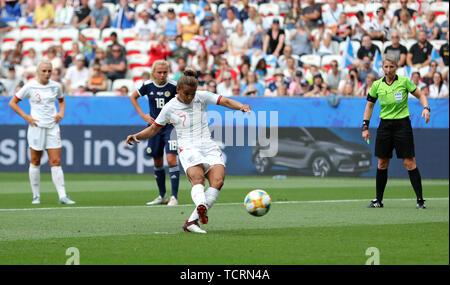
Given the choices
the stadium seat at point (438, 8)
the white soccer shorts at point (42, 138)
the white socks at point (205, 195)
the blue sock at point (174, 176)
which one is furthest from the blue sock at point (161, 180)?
the stadium seat at point (438, 8)

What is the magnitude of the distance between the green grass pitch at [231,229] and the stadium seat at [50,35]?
12.2 meters

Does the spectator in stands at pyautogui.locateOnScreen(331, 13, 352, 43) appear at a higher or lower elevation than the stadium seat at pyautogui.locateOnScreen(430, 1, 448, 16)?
lower

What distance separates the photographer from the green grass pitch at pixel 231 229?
8.52 meters

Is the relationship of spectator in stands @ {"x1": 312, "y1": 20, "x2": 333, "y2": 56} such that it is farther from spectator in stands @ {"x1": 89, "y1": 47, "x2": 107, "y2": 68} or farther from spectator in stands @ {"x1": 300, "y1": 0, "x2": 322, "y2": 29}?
spectator in stands @ {"x1": 89, "y1": 47, "x2": 107, "y2": 68}

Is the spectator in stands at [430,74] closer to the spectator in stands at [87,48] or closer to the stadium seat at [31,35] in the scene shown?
the spectator in stands at [87,48]

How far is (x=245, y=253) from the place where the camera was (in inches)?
344

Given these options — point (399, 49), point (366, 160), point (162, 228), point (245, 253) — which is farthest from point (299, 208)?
point (399, 49)

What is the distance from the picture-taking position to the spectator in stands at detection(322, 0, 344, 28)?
25.8 m

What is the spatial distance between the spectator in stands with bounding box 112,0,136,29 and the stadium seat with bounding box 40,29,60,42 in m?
2.10

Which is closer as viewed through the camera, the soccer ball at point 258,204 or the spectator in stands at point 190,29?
the soccer ball at point 258,204

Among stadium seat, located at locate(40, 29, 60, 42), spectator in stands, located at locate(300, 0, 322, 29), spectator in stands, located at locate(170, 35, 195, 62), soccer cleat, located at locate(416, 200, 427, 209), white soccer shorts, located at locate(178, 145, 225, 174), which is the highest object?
spectator in stands, located at locate(300, 0, 322, 29)

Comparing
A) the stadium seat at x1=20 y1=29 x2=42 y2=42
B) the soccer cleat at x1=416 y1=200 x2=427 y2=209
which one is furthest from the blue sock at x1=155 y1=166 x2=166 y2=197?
the stadium seat at x1=20 y1=29 x2=42 y2=42

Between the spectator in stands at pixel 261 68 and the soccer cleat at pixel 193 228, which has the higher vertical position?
the spectator in stands at pixel 261 68

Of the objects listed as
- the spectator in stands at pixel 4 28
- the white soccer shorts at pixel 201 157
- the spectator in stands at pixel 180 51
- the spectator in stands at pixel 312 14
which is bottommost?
the white soccer shorts at pixel 201 157
